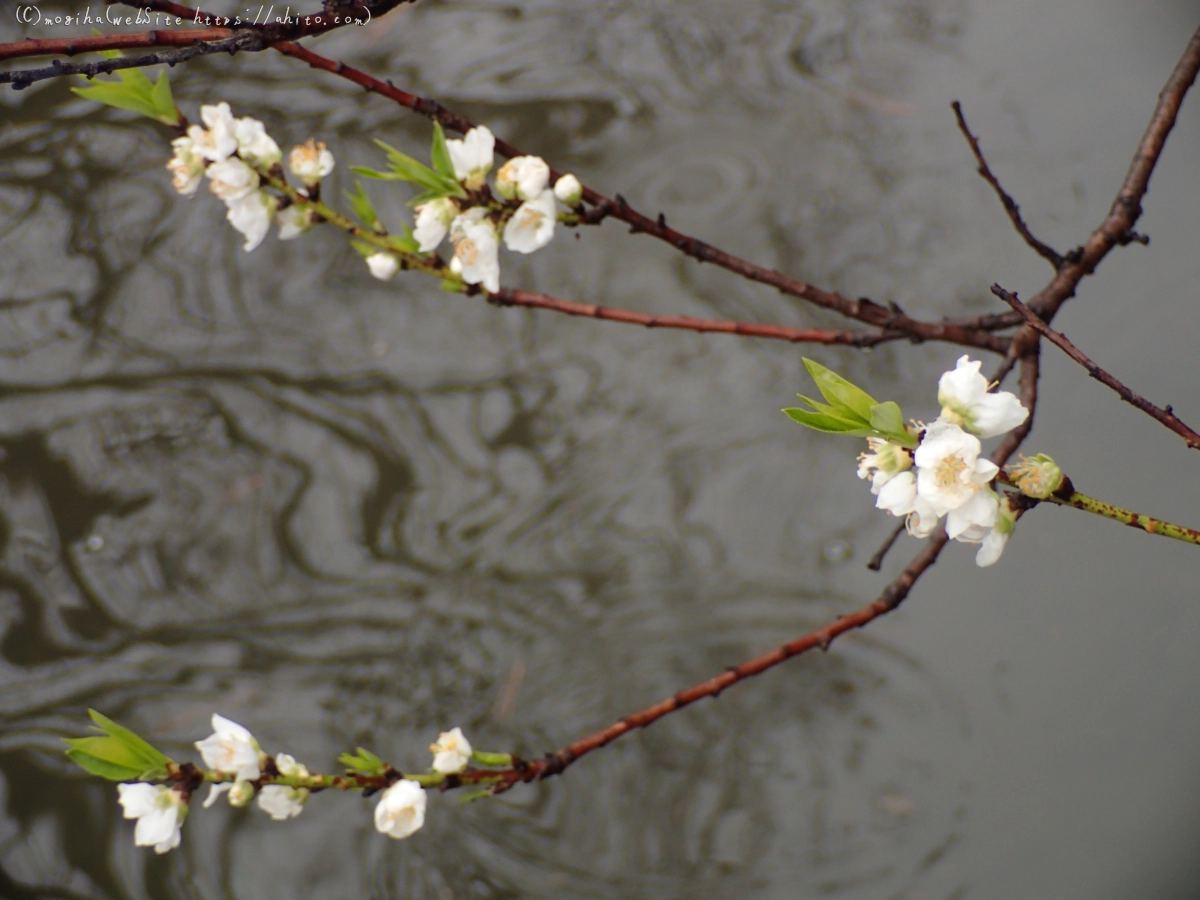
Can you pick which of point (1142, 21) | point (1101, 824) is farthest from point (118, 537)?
point (1142, 21)

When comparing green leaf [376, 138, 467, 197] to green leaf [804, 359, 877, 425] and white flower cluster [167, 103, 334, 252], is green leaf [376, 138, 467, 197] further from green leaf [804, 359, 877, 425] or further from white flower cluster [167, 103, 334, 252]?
green leaf [804, 359, 877, 425]

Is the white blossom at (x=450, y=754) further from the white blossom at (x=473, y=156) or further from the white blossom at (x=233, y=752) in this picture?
the white blossom at (x=473, y=156)

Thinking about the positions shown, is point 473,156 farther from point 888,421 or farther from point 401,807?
point 401,807

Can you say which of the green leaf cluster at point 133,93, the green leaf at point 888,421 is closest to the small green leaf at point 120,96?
the green leaf cluster at point 133,93

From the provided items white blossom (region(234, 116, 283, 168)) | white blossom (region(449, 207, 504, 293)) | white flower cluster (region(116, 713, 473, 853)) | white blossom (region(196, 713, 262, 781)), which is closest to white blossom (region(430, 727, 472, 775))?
white flower cluster (region(116, 713, 473, 853))

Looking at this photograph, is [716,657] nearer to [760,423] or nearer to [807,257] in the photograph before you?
[760,423]
